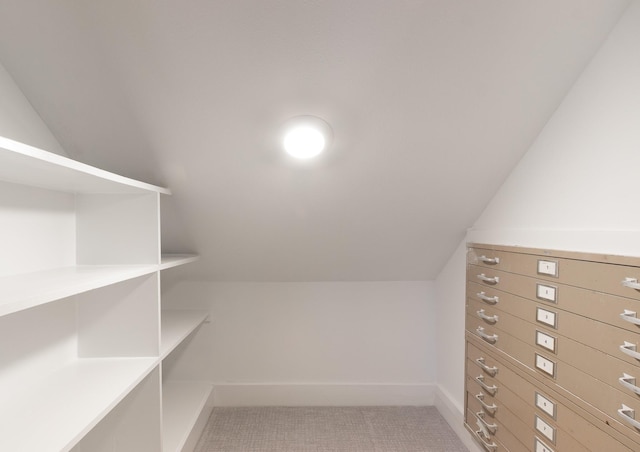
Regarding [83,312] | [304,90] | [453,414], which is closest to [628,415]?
[453,414]

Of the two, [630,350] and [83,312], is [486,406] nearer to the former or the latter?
[630,350]

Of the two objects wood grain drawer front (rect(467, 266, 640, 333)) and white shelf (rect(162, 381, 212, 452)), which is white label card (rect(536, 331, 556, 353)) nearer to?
wood grain drawer front (rect(467, 266, 640, 333))

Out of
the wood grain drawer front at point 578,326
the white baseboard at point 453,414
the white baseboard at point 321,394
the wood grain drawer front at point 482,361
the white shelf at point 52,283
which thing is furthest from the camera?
the white baseboard at point 321,394

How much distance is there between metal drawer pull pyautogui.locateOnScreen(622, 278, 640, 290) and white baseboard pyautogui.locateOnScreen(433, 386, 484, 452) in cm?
125

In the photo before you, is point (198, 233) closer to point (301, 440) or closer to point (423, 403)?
point (301, 440)

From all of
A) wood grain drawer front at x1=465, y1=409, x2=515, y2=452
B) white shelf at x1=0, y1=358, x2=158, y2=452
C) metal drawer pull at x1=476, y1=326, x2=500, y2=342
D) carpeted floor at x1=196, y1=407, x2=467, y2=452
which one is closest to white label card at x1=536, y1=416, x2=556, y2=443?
wood grain drawer front at x1=465, y1=409, x2=515, y2=452

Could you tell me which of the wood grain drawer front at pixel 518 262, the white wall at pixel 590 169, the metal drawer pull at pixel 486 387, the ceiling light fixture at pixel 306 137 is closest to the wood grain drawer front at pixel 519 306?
the wood grain drawer front at pixel 518 262

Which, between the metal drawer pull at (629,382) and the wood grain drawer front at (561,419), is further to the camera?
the wood grain drawer front at (561,419)

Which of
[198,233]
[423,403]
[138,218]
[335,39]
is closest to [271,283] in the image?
[198,233]

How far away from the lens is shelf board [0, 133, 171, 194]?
752 mm

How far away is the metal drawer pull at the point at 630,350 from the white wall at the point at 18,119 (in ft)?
6.48

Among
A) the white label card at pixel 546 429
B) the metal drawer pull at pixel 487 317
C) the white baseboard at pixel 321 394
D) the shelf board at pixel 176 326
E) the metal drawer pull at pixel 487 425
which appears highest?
the metal drawer pull at pixel 487 317

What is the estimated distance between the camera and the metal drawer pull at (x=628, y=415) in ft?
3.07

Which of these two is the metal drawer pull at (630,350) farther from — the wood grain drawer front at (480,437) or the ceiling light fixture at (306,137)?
the ceiling light fixture at (306,137)
